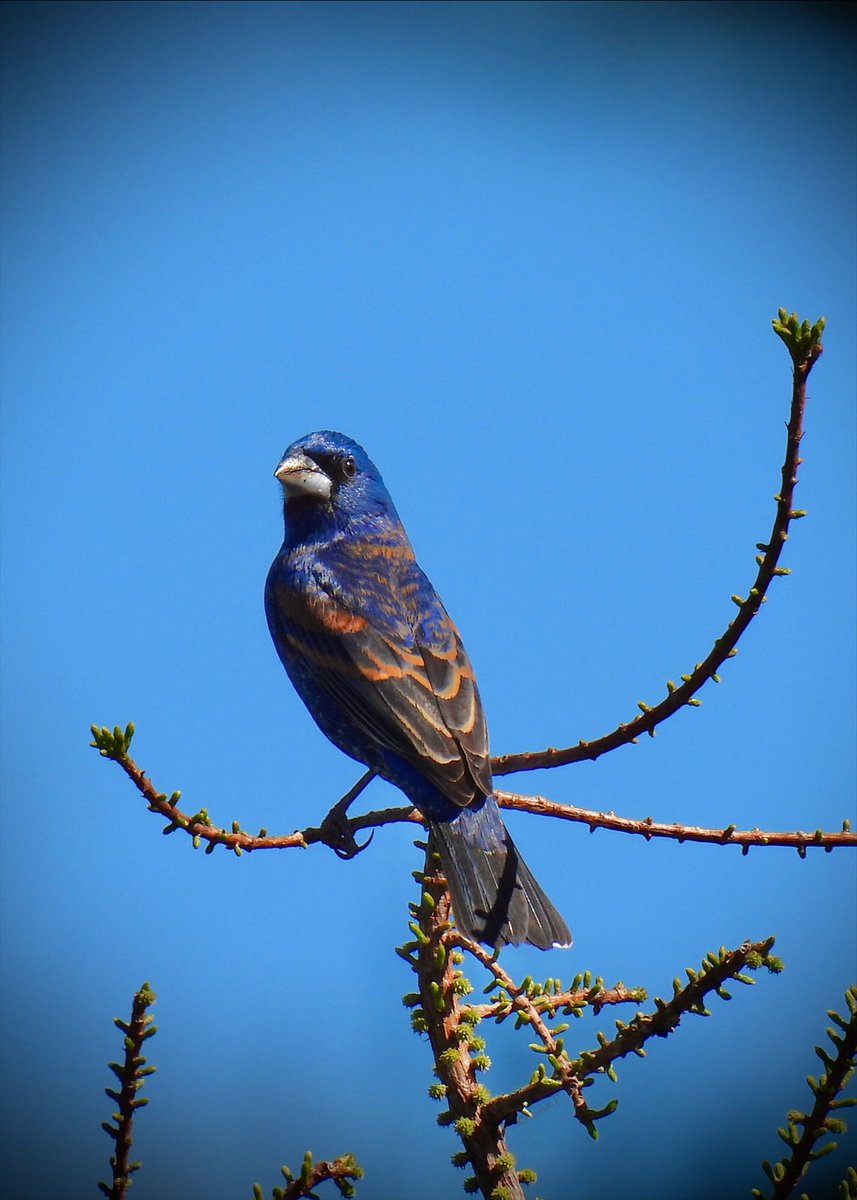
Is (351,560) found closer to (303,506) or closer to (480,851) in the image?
(303,506)

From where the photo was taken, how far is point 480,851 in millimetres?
4141

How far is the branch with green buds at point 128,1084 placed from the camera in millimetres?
2334

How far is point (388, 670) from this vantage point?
481 cm

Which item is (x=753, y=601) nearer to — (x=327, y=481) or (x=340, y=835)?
(x=340, y=835)

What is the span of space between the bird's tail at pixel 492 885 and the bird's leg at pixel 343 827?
366 mm

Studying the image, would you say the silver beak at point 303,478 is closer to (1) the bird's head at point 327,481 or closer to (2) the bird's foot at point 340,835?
(1) the bird's head at point 327,481

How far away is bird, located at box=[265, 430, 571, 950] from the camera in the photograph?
164 inches

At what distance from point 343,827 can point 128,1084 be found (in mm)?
1955

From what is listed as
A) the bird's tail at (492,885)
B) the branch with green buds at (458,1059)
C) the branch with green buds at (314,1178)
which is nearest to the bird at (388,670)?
the bird's tail at (492,885)

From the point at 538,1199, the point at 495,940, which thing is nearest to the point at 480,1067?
the point at 538,1199

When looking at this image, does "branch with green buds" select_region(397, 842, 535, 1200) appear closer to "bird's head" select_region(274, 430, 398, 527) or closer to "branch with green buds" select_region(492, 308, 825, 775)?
"branch with green buds" select_region(492, 308, 825, 775)

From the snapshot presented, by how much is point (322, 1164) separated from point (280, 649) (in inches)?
125

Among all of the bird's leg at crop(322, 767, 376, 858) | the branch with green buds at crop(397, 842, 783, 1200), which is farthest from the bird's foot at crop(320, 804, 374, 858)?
the branch with green buds at crop(397, 842, 783, 1200)

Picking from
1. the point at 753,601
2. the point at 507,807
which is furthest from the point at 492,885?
the point at 753,601
